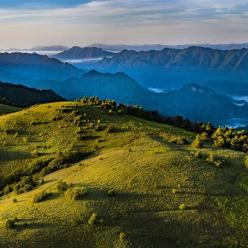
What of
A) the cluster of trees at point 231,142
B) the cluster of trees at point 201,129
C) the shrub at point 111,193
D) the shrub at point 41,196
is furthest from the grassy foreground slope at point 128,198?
the cluster of trees at point 201,129

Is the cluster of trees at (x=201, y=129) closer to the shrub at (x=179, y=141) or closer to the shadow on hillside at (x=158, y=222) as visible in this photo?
the shrub at (x=179, y=141)

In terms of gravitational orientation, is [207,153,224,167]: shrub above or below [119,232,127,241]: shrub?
above

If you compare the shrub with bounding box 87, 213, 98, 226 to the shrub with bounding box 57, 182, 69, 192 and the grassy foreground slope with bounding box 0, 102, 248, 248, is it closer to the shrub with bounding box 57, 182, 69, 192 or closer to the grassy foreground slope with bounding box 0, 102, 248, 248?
the grassy foreground slope with bounding box 0, 102, 248, 248

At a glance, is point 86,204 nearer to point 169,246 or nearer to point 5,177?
point 169,246

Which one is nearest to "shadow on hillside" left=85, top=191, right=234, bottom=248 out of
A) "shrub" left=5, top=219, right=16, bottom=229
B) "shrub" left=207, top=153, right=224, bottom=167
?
"shrub" left=5, top=219, right=16, bottom=229

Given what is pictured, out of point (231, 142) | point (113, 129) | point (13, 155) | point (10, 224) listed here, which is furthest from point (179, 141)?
point (10, 224)

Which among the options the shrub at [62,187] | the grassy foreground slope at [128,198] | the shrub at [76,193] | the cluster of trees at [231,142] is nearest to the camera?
the grassy foreground slope at [128,198]
